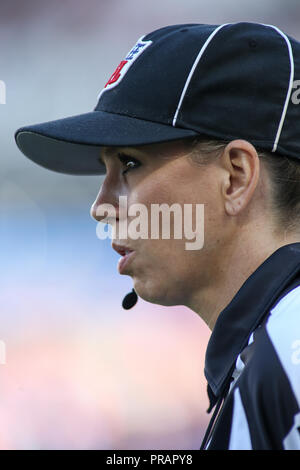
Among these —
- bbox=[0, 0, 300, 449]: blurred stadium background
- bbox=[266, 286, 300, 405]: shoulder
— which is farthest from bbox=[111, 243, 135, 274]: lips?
bbox=[0, 0, 300, 449]: blurred stadium background

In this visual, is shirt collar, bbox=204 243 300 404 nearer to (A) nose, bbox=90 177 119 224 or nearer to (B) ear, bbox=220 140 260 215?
(B) ear, bbox=220 140 260 215

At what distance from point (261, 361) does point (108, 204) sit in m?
0.34

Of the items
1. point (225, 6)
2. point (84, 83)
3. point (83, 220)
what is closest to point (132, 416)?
point (83, 220)

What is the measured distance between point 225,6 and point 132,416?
1906 millimetres

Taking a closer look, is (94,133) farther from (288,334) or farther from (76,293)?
(76,293)

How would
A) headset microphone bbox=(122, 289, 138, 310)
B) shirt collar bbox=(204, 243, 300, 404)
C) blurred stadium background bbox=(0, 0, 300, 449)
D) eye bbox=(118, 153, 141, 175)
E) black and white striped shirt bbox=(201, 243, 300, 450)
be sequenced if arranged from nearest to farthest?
black and white striped shirt bbox=(201, 243, 300, 450) < shirt collar bbox=(204, 243, 300, 404) < eye bbox=(118, 153, 141, 175) < headset microphone bbox=(122, 289, 138, 310) < blurred stadium background bbox=(0, 0, 300, 449)

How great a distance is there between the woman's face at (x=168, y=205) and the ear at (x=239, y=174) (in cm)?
1

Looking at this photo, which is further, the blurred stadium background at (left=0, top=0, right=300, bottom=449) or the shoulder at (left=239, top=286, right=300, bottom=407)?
the blurred stadium background at (left=0, top=0, right=300, bottom=449)

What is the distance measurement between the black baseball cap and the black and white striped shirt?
0.17m

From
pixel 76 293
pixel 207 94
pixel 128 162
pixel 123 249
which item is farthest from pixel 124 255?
pixel 76 293

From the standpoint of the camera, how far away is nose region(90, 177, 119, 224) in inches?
35.9
